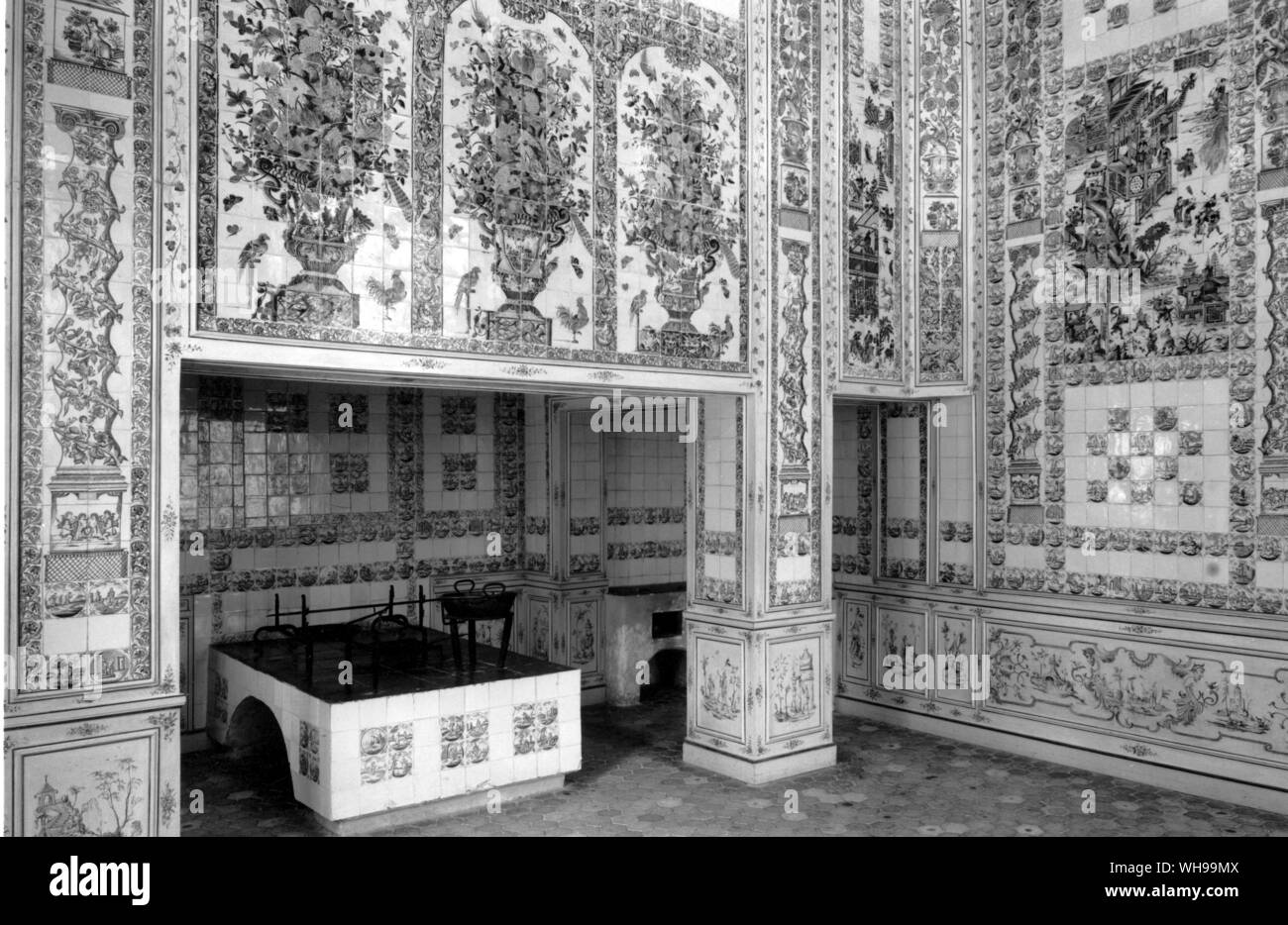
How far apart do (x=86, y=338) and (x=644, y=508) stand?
220 inches

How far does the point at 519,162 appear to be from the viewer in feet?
18.4

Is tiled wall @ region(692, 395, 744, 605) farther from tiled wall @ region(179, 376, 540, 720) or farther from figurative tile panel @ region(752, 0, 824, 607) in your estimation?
tiled wall @ region(179, 376, 540, 720)

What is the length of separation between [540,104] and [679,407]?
7.99 ft

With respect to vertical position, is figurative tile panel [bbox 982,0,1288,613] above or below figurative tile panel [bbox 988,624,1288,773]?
above

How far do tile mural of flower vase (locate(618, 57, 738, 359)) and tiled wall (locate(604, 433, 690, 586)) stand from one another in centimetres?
267

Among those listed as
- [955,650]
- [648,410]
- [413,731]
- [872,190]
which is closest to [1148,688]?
[955,650]

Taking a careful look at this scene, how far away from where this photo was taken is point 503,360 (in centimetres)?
552

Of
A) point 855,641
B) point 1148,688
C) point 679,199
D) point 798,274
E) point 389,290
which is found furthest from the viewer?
point 855,641

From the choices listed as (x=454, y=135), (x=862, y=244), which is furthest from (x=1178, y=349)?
(x=454, y=135)

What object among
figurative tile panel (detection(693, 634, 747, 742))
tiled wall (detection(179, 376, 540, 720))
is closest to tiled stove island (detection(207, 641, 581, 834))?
tiled wall (detection(179, 376, 540, 720))

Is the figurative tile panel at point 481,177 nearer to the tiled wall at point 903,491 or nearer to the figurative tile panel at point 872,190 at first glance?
the figurative tile panel at point 872,190

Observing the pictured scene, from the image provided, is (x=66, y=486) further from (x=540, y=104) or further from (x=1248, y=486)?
(x=1248, y=486)

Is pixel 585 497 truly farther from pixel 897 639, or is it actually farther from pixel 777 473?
pixel 897 639

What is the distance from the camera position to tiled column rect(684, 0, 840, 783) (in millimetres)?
6598
